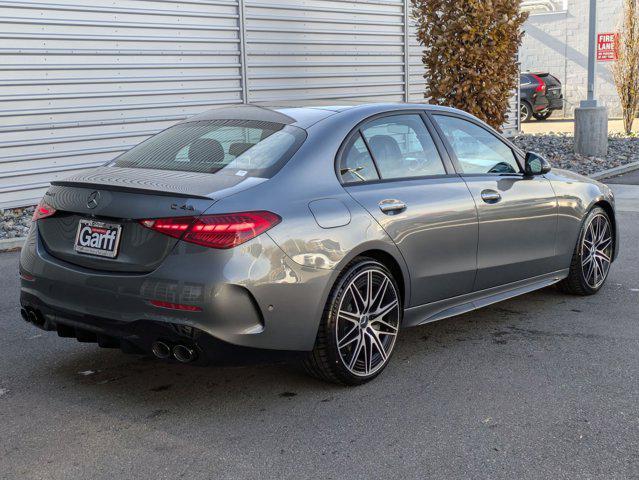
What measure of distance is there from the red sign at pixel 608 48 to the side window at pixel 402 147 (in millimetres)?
18753

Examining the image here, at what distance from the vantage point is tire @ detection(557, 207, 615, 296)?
6.45 m

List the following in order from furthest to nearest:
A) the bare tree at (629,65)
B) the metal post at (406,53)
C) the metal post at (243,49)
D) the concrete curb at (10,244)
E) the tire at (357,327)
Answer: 1. the bare tree at (629,65)
2. the metal post at (406,53)
3. the metal post at (243,49)
4. the concrete curb at (10,244)
5. the tire at (357,327)

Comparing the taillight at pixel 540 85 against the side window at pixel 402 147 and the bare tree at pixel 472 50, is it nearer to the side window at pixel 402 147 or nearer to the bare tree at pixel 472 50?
the bare tree at pixel 472 50

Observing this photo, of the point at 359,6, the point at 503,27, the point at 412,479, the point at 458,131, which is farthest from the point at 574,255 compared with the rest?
the point at 359,6

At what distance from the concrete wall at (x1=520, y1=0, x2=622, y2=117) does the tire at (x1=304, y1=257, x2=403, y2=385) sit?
27826 millimetres

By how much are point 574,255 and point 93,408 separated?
12.3 feet

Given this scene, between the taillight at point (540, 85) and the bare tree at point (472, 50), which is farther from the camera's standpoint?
the taillight at point (540, 85)

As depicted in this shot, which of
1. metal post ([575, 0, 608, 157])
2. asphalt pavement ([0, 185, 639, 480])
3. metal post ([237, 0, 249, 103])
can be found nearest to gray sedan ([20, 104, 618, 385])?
asphalt pavement ([0, 185, 639, 480])

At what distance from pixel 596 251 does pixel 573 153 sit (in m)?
10.8

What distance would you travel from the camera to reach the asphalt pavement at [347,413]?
363 cm

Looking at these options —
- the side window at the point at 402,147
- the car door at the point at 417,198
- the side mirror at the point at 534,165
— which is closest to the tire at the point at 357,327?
the car door at the point at 417,198

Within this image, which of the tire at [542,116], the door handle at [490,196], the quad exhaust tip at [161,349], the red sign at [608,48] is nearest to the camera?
the quad exhaust tip at [161,349]

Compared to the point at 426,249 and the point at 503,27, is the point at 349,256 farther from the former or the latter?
the point at 503,27

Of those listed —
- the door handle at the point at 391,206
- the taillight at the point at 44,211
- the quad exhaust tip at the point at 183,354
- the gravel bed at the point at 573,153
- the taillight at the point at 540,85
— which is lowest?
the gravel bed at the point at 573,153
